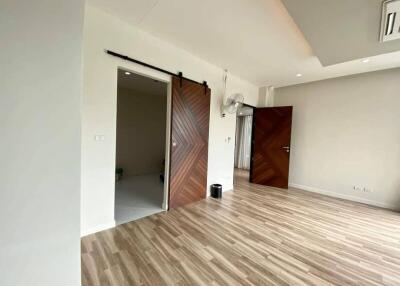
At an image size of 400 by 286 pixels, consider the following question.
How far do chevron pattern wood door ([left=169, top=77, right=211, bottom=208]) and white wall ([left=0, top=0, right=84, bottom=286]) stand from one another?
204cm

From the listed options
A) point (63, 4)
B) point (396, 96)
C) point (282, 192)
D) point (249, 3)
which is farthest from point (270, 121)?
point (63, 4)

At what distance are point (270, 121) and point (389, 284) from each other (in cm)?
370

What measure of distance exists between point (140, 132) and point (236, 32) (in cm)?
422

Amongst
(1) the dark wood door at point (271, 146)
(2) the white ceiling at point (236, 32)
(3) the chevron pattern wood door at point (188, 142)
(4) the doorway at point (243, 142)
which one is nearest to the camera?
(2) the white ceiling at point (236, 32)

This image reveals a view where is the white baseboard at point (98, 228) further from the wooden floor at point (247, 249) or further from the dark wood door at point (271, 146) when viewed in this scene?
the dark wood door at point (271, 146)

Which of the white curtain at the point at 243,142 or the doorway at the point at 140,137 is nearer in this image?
the doorway at the point at 140,137

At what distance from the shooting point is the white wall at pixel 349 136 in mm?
3602

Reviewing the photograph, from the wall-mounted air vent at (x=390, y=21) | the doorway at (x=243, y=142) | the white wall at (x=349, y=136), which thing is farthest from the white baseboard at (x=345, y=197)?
the wall-mounted air vent at (x=390, y=21)

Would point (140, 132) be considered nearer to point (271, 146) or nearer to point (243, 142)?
point (271, 146)

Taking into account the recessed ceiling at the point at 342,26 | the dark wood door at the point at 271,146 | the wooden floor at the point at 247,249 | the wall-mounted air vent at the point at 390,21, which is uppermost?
the recessed ceiling at the point at 342,26

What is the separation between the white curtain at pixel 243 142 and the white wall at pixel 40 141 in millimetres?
6823

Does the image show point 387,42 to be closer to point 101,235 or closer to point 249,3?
point 249,3

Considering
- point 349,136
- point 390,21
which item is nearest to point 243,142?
point 349,136

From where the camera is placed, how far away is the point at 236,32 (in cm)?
245
